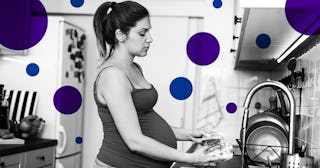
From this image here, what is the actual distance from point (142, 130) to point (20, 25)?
6.80ft

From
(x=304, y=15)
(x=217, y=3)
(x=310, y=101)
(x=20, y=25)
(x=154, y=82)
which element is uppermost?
(x=217, y=3)

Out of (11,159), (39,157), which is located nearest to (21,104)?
(39,157)

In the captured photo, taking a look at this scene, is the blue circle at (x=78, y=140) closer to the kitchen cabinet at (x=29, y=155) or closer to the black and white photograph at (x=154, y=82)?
the black and white photograph at (x=154, y=82)

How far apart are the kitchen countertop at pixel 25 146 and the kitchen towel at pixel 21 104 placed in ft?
0.93

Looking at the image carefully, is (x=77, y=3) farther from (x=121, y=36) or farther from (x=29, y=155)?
(x=121, y=36)

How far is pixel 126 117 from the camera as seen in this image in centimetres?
113

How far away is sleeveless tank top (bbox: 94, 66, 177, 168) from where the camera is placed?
1.22 m

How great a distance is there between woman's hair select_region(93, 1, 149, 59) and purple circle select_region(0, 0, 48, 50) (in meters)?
1.68

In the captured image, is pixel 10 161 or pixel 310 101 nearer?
pixel 310 101

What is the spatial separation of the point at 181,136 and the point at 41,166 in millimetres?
1379

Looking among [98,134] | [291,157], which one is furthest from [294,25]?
[98,134]

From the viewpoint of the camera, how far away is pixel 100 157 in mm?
1269

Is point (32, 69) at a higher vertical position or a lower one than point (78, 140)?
higher

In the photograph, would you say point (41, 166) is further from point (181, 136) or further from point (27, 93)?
point (181, 136)
